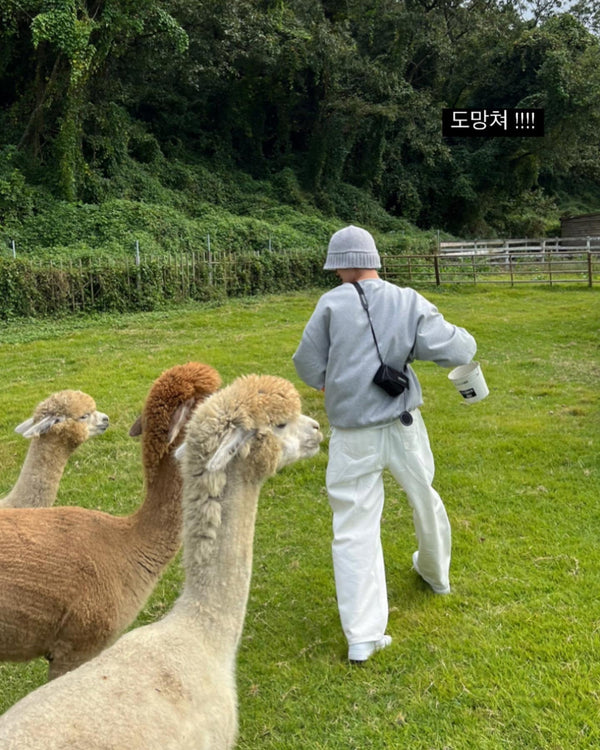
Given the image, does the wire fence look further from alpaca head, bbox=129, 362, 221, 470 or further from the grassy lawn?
alpaca head, bbox=129, 362, 221, 470

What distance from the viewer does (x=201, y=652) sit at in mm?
1905

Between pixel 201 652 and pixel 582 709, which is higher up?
pixel 201 652

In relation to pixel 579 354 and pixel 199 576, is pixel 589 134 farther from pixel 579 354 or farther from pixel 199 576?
pixel 199 576

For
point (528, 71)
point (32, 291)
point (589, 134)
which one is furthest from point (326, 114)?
point (32, 291)

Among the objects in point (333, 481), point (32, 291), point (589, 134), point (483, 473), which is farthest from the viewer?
point (589, 134)

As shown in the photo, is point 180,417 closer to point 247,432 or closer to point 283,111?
point 247,432

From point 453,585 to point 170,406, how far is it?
1977mm

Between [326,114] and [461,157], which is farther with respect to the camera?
[461,157]

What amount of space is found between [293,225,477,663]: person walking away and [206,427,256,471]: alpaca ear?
1.00 meters

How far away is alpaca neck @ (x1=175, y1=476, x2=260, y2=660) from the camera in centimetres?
200

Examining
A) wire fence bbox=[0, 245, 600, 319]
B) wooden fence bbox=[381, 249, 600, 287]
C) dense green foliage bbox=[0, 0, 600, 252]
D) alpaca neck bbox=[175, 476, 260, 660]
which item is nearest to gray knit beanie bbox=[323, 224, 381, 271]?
alpaca neck bbox=[175, 476, 260, 660]

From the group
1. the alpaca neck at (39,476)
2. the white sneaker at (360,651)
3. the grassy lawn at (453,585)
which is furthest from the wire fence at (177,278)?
the white sneaker at (360,651)

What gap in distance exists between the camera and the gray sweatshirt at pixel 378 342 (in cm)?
302

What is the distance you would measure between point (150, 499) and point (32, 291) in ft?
43.6
